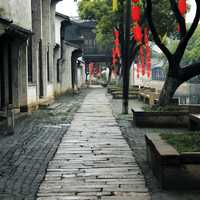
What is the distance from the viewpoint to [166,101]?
43.2 feet

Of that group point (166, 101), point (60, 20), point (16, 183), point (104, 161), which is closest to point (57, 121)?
point (166, 101)

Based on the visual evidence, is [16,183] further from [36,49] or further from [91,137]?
[36,49]

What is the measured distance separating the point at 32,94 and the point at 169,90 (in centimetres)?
667

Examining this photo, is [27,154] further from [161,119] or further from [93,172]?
[161,119]

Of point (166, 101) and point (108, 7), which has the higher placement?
point (108, 7)

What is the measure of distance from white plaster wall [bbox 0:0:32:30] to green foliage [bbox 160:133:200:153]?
782 cm

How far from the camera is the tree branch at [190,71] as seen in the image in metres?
12.4

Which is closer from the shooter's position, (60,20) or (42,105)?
(42,105)

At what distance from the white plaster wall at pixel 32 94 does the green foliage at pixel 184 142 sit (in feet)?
33.3

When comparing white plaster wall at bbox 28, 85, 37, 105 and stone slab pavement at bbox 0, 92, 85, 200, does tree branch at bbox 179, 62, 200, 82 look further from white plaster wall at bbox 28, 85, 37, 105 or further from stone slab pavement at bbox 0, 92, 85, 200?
white plaster wall at bbox 28, 85, 37, 105

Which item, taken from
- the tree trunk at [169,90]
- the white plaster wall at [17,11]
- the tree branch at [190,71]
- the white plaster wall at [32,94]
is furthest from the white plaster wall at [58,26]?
the tree branch at [190,71]

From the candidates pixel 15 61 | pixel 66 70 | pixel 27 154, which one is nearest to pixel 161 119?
pixel 27 154

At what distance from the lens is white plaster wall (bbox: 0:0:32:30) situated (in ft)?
42.9

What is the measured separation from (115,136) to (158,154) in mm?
4712
